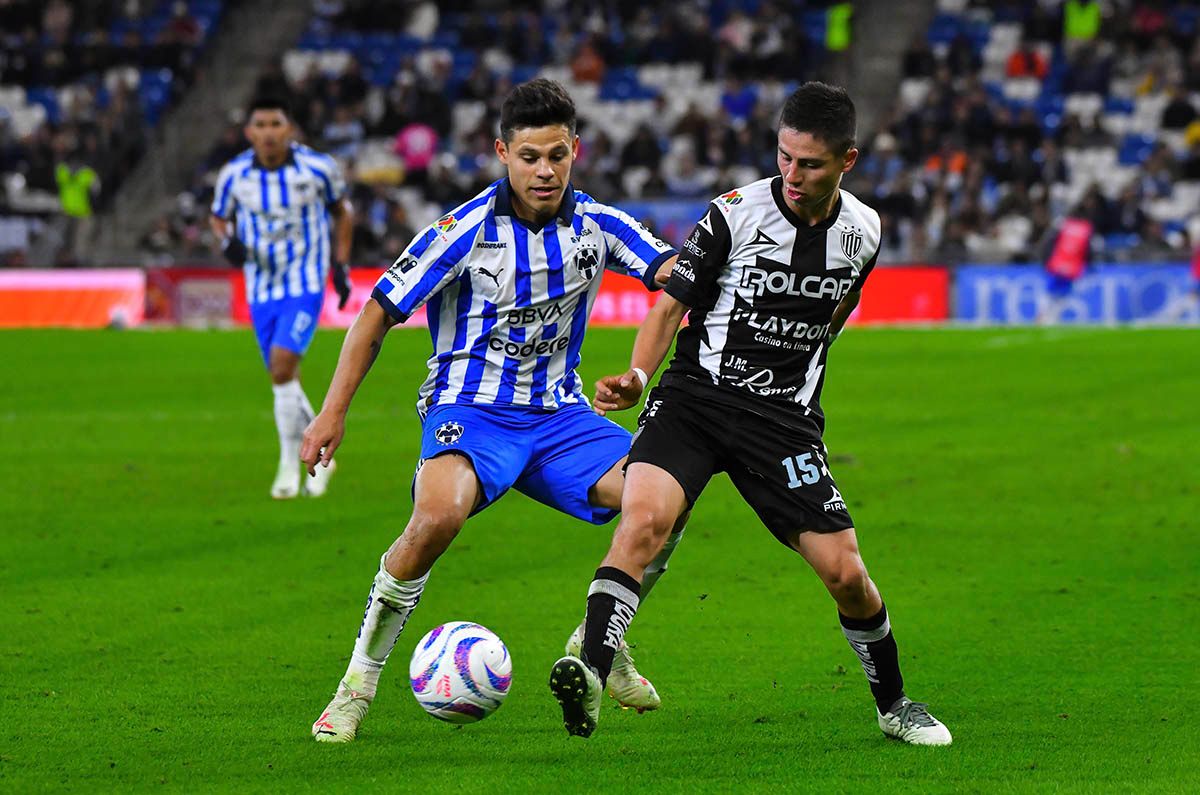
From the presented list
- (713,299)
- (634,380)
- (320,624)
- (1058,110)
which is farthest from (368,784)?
(1058,110)

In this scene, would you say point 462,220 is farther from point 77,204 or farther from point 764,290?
point 77,204

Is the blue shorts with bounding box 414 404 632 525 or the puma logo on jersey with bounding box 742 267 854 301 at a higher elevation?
the puma logo on jersey with bounding box 742 267 854 301

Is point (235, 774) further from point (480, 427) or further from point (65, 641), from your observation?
point (65, 641)

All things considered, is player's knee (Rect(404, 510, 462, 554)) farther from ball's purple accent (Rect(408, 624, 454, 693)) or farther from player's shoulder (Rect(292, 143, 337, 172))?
player's shoulder (Rect(292, 143, 337, 172))

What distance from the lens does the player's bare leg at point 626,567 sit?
493 centimetres

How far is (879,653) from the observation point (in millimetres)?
5344

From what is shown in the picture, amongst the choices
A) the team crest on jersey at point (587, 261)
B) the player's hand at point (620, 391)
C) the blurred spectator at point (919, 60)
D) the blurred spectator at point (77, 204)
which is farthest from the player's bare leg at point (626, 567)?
the blurred spectator at point (919, 60)

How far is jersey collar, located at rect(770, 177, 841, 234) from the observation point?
5.34m

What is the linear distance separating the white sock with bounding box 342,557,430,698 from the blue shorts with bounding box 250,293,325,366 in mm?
5557

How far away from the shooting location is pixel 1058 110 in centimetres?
3012

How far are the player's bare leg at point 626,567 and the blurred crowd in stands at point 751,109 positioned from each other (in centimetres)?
2079

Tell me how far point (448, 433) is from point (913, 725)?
1.73 m

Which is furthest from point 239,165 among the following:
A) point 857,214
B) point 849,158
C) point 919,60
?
point 919,60

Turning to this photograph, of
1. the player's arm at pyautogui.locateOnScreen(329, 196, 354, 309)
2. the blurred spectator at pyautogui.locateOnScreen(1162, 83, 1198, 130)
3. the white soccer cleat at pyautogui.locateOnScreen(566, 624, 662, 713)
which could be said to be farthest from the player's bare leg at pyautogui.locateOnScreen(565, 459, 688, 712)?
the blurred spectator at pyautogui.locateOnScreen(1162, 83, 1198, 130)
